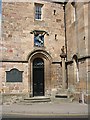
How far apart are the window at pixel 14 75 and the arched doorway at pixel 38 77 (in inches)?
60.8

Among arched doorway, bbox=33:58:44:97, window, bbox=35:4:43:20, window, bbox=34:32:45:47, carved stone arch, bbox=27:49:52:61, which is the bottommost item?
arched doorway, bbox=33:58:44:97

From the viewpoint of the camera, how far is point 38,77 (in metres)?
23.4

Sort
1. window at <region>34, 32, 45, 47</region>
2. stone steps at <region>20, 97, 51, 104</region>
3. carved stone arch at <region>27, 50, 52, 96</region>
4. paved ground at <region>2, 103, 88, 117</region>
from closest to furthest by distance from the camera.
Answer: paved ground at <region>2, 103, 88, 117</region>, stone steps at <region>20, 97, 51, 104</region>, carved stone arch at <region>27, 50, 52, 96</region>, window at <region>34, 32, 45, 47</region>

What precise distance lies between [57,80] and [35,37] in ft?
14.0

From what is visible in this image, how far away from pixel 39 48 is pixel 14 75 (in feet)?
10.5

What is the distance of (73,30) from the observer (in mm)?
22328

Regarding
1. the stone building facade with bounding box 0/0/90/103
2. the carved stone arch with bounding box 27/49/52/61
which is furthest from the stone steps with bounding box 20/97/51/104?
the carved stone arch with bounding box 27/49/52/61

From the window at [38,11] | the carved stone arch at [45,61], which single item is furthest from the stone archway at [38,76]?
the window at [38,11]

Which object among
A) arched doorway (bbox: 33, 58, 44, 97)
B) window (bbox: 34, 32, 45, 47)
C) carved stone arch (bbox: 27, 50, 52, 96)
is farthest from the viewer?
window (bbox: 34, 32, 45, 47)

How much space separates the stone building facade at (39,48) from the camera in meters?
22.0

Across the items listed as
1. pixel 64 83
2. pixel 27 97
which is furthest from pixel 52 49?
pixel 27 97

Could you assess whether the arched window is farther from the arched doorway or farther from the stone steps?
the arched doorway

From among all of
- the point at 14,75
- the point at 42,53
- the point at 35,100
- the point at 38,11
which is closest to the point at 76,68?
the point at 42,53

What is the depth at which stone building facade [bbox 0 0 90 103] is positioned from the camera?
22.0 meters
